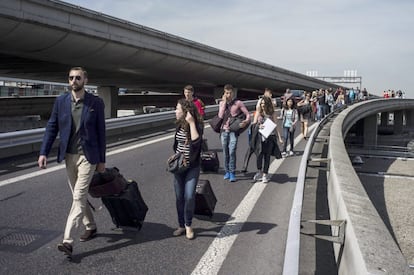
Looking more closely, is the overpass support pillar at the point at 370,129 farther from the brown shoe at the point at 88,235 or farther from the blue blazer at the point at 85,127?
the blue blazer at the point at 85,127

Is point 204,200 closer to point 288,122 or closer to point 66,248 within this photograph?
point 66,248

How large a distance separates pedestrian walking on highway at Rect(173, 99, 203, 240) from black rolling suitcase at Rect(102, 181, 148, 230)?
1.61 ft

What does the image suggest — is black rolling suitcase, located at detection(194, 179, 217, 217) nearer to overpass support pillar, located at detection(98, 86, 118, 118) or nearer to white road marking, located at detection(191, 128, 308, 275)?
white road marking, located at detection(191, 128, 308, 275)

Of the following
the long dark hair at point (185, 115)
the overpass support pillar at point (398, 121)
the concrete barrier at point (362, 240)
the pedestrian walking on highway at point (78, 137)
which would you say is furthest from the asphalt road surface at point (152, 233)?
the overpass support pillar at point (398, 121)

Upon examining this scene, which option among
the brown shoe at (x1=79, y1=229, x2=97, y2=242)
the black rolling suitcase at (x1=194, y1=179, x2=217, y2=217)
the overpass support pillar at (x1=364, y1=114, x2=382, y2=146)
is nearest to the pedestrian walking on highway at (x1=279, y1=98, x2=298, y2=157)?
the black rolling suitcase at (x1=194, y1=179, x2=217, y2=217)

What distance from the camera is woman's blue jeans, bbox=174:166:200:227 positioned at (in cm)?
507

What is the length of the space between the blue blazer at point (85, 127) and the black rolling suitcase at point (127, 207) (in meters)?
0.57

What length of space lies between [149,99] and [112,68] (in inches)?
1398

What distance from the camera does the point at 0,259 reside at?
4.29m

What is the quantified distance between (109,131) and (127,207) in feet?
31.6

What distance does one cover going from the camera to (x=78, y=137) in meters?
4.51

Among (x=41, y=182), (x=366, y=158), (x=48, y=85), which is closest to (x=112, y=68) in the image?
(x=366, y=158)

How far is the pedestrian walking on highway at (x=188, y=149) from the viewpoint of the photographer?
502 centimetres

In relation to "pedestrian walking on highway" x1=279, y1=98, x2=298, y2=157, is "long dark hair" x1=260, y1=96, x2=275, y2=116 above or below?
above
